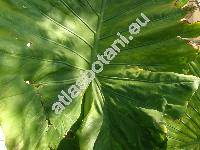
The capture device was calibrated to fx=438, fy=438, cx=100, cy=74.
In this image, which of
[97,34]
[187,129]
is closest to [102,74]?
[97,34]

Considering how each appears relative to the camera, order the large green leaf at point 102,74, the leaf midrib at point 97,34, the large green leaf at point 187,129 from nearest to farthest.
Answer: the large green leaf at point 102,74 < the leaf midrib at point 97,34 < the large green leaf at point 187,129

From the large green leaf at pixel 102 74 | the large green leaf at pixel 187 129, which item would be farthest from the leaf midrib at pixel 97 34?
the large green leaf at pixel 187 129

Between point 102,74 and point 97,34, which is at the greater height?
point 97,34

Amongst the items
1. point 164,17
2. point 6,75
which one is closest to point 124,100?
point 164,17

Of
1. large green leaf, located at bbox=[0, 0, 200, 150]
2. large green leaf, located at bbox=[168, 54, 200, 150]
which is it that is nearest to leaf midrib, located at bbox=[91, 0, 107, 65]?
large green leaf, located at bbox=[0, 0, 200, 150]

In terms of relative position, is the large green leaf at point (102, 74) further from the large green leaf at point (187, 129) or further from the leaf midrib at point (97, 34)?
the large green leaf at point (187, 129)

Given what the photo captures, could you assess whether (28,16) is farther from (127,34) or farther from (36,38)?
(127,34)

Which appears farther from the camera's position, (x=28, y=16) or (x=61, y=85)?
(x=61, y=85)

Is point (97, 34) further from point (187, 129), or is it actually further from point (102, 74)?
point (187, 129)
